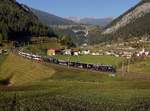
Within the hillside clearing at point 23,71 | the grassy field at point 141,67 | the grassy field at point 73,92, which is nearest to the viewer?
the grassy field at point 73,92

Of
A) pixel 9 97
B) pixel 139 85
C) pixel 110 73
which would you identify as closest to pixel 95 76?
pixel 110 73

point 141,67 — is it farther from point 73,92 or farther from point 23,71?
point 73,92

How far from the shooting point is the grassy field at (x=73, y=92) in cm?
8069

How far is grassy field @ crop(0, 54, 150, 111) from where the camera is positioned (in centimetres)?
8069

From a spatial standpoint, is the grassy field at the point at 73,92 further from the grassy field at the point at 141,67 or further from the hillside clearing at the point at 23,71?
the grassy field at the point at 141,67

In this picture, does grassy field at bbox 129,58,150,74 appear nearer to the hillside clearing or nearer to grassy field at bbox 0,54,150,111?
grassy field at bbox 0,54,150,111

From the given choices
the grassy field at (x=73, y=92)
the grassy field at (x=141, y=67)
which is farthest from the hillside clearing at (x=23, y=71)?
the grassy field at (x=141, y=67)

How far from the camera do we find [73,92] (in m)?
98.1

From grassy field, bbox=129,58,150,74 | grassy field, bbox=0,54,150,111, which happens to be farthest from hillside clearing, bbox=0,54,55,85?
Answer: grassy field, bbox=129,58,150,74

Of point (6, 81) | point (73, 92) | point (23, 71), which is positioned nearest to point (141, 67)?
point (23, 71)

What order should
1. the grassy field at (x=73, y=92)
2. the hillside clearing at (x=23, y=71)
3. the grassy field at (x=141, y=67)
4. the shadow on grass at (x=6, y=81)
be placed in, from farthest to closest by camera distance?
the grassy field at (x=141, y=67)
the hillside clearing at (x=23, y=71)
the shadow on grass at (x=6, y=81)
the grassy field at (x=73, y=92)

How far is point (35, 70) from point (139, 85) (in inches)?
1693

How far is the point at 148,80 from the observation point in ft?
404

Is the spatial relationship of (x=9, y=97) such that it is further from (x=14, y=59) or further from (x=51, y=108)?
(x=14, y=59)
